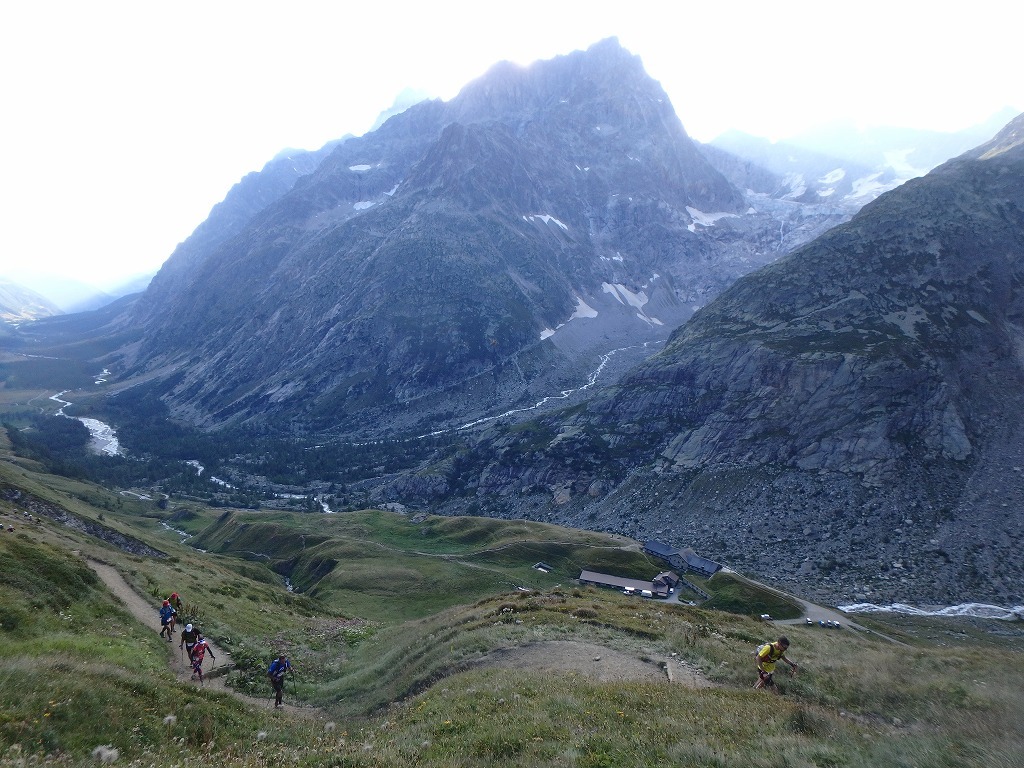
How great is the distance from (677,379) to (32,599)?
506ft

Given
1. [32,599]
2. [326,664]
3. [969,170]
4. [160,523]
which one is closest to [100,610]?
[32,599]

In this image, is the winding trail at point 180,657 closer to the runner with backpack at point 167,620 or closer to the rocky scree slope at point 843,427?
the runner with backpack at point 167,620

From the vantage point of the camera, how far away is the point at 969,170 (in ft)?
537

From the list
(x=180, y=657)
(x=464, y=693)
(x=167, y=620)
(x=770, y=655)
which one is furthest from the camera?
(x=167, y=620)

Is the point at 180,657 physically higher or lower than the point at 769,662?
higher

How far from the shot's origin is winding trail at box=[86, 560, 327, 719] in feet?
82.8

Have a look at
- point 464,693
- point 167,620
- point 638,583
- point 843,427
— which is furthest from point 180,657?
point 843,427

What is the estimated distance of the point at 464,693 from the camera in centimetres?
2055

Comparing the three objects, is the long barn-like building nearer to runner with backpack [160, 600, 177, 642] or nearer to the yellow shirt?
the yellow shirt

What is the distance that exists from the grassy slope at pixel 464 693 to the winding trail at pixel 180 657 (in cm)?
90

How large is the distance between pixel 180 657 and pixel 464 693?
17.1 metres

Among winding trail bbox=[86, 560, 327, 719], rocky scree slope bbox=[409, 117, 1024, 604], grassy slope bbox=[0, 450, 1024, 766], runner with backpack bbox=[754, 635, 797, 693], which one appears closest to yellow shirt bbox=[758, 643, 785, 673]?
runner with backpack bbox=[754, 635, 797, 693]

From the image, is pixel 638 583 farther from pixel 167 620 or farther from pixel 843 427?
pixel 167 620

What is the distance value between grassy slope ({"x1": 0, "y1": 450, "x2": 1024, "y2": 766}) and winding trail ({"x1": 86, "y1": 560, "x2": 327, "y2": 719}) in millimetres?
904
